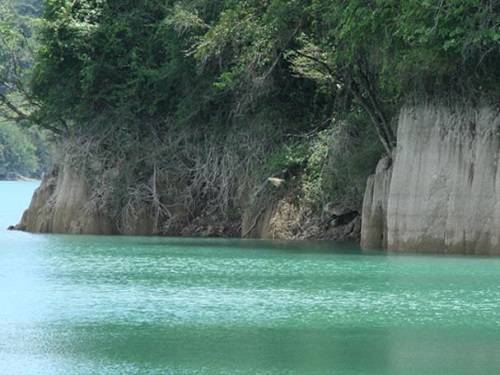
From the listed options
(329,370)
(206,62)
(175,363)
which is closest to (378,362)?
(329,370)

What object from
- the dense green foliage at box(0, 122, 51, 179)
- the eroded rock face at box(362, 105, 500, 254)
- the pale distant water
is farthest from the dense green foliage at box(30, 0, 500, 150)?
the dense green foliage at box(0, 122, 51, 179)

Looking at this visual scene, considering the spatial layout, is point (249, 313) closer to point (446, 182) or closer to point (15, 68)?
point (446, 182)

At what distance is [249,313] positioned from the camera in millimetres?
22359

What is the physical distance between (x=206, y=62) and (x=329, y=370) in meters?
24.5

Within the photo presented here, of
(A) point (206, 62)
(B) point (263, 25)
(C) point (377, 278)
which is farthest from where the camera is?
(A) point (206, 62)

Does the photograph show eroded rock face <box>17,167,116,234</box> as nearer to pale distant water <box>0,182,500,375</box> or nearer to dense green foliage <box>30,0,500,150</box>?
dense green foliage <box>30,0,500,150</box>

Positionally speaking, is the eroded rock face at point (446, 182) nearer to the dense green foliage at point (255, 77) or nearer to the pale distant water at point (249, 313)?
the dense green foliage at point (255, 77)

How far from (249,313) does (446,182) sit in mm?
10799

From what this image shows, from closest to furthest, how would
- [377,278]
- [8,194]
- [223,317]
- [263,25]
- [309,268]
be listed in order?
[223,317] → [377,278] → [309,268] → [263,25] → [8,194]

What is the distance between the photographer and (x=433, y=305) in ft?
76.1

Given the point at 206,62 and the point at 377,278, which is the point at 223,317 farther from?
the point at 206,62

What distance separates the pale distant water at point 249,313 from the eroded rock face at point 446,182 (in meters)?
1.14

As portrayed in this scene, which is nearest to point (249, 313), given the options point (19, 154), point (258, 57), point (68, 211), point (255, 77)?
point (258, 57)

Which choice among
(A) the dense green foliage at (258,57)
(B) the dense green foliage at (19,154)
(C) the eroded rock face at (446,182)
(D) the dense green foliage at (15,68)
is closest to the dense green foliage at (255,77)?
(A) the dense green foliage at (258,57)
